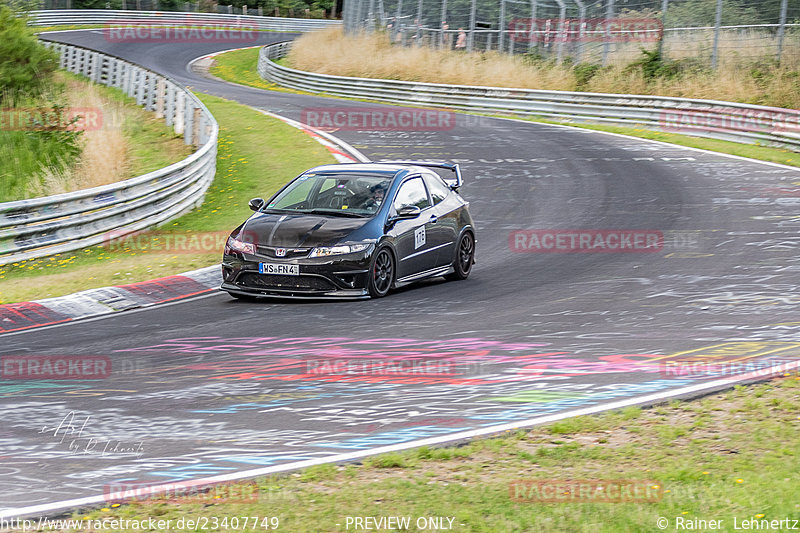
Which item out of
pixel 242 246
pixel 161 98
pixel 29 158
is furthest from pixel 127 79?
pixel 242 246

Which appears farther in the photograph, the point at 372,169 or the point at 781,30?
the point at 781,30

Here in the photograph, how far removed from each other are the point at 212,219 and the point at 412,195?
5.78 meters

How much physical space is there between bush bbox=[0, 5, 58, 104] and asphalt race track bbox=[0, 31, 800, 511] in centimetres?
1746

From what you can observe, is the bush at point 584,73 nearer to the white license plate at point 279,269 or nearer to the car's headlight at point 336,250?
the car's headlight at point 336,250

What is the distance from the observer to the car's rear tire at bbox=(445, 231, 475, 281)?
13609 millimetres

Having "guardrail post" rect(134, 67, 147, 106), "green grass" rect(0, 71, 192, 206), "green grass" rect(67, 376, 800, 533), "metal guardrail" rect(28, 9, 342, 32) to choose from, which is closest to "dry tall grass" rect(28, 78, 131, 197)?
"green grass" rect(0, 71, 192, 206)

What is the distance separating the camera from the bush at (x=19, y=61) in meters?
29.5

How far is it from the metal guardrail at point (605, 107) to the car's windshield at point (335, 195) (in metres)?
15.9

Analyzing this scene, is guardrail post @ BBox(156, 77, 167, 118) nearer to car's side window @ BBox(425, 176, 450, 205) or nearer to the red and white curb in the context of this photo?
the red and white curb

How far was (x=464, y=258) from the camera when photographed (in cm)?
1380

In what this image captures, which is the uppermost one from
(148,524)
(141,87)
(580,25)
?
(580,25)

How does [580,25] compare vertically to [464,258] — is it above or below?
above

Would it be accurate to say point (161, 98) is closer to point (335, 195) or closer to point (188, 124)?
point (188, 124)

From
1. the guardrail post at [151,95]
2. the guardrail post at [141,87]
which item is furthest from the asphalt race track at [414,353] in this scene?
the guardrail post at [141,87]
